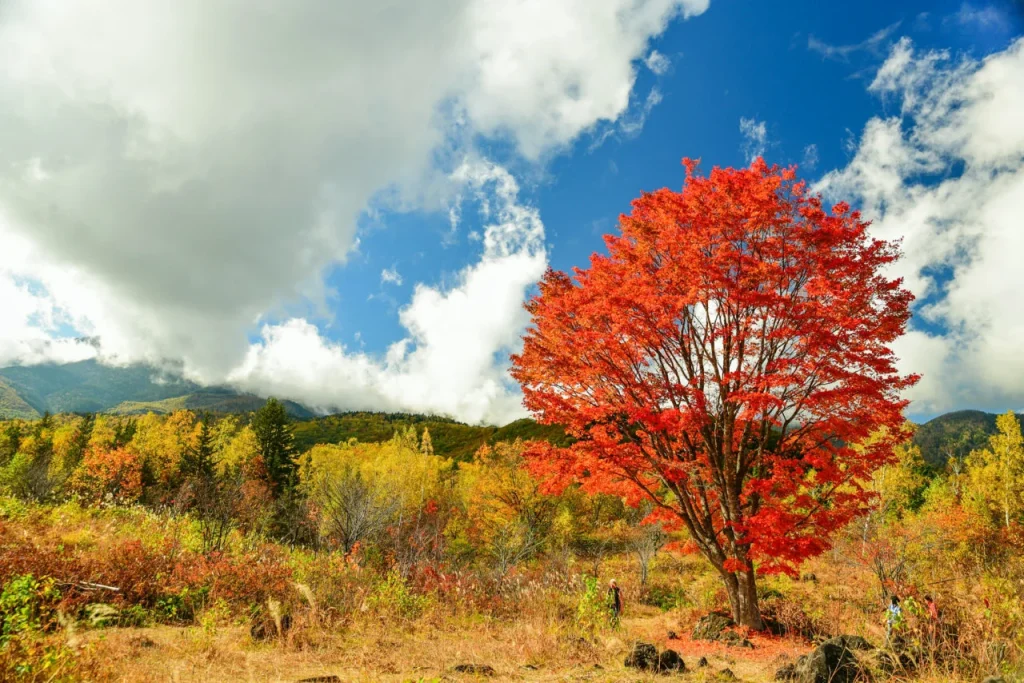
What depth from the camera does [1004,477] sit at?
86.8ft

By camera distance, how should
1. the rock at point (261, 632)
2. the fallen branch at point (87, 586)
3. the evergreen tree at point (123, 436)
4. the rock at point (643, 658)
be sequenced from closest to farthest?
the rock at point (643, 658) → the rock at point (261, 632) → the fallen branch at point (87, 586) → the evergreen tree at point (123, 436)

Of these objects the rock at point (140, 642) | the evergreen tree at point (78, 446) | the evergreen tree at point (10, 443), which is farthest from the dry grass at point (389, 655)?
the evergreen tree at point (78, 446)

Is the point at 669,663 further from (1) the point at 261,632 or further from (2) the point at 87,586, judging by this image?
(2) the point at 87,586

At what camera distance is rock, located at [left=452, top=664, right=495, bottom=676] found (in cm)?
695

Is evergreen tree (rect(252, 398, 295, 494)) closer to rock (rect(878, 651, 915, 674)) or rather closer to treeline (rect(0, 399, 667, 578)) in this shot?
treeline (rect(0, 399, 667, 578))

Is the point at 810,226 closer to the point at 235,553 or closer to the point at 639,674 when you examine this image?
the point at 639,674

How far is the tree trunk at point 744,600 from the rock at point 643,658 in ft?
13.5

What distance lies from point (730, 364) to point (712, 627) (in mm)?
6211

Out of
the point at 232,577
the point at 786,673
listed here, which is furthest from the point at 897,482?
the point at 232,577

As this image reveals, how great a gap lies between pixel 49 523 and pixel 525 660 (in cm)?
1818

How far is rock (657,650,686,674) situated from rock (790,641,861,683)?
1732 millimetres

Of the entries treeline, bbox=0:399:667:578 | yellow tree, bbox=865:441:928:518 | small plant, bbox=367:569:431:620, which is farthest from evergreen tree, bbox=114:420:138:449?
yellow tree, bbox=865:441:928:518

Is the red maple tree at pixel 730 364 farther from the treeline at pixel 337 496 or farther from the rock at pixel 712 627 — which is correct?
the treeline at pixel 337 496

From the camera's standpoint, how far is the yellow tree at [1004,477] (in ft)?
85.0
